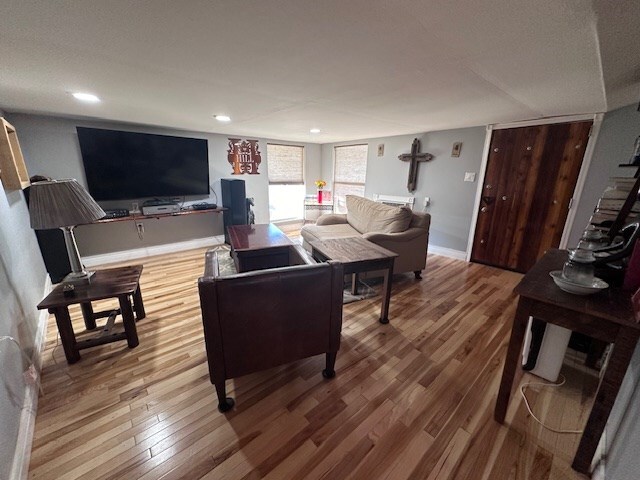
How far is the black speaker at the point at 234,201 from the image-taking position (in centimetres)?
416

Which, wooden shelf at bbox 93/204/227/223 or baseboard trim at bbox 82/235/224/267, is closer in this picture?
wooden shelf at bbox 93/204/227/223

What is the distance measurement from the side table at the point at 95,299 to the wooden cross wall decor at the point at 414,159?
3922 millimetres

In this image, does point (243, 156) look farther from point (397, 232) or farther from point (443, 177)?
point (443, 177)

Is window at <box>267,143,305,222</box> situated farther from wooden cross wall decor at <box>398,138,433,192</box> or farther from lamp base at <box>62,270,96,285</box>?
lamp base at <box>62,270,96,285</box>

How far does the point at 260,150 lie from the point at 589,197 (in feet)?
15.9

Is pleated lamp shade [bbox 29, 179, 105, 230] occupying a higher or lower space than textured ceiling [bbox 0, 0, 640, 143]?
lower

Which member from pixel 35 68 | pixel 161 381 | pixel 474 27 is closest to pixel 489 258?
pixel 474 27

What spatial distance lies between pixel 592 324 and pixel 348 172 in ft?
15.6

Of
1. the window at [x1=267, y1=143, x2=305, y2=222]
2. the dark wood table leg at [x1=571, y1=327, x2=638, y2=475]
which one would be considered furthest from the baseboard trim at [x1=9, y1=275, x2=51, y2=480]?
the window at [x1=267, y1=143, x2=305, y2=222]

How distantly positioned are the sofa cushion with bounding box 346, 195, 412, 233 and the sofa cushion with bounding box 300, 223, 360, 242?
15 centimetres

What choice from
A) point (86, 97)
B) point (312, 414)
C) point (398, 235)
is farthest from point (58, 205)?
point (398, 235)

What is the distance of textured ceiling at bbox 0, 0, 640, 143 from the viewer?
0.94m

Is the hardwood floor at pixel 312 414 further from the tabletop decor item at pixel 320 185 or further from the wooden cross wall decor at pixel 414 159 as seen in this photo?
the tabletop decor item at pixel 320 185

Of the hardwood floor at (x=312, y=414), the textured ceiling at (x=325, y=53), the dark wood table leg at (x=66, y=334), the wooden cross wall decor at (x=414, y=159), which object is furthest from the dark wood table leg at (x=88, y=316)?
the wooden cross wall decor at (x=414, y=159)
